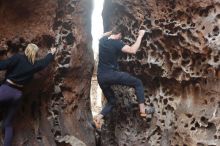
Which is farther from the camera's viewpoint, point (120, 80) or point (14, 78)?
point (120, 80)

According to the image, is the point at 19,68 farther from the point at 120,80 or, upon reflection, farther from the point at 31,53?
the point at 120,80

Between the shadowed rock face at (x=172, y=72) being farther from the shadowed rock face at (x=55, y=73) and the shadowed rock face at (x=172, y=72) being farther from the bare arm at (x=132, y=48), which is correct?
the shadowed rock face at (x=55, y=73)

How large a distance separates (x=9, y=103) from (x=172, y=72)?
106 inches

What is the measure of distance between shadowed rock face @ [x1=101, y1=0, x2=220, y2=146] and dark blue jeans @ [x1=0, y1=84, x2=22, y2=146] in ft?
7.02

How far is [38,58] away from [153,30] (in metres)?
2.03

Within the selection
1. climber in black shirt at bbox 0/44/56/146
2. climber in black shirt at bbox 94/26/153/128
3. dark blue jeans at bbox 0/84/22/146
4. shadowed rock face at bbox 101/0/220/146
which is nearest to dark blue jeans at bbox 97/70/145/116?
climber in black shirt at bbox 94/26/153/128

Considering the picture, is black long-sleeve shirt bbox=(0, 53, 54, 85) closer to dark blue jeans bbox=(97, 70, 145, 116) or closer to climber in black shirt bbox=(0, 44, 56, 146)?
climber in black shirt bbox=(0, 44, 56, 146)

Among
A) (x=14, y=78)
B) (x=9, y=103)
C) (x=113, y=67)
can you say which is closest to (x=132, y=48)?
(x=113, y=67)

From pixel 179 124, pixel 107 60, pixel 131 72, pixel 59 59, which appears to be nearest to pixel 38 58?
pixel 59 59

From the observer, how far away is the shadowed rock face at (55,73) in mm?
6426

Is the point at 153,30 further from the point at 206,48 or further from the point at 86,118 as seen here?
the point at 86,118

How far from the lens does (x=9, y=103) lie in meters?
5.78

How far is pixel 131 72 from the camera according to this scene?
7113 millimetres

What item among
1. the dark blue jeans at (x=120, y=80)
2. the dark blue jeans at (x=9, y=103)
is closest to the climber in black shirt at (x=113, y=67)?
the dark blue jeans at (x=120, y=80)
